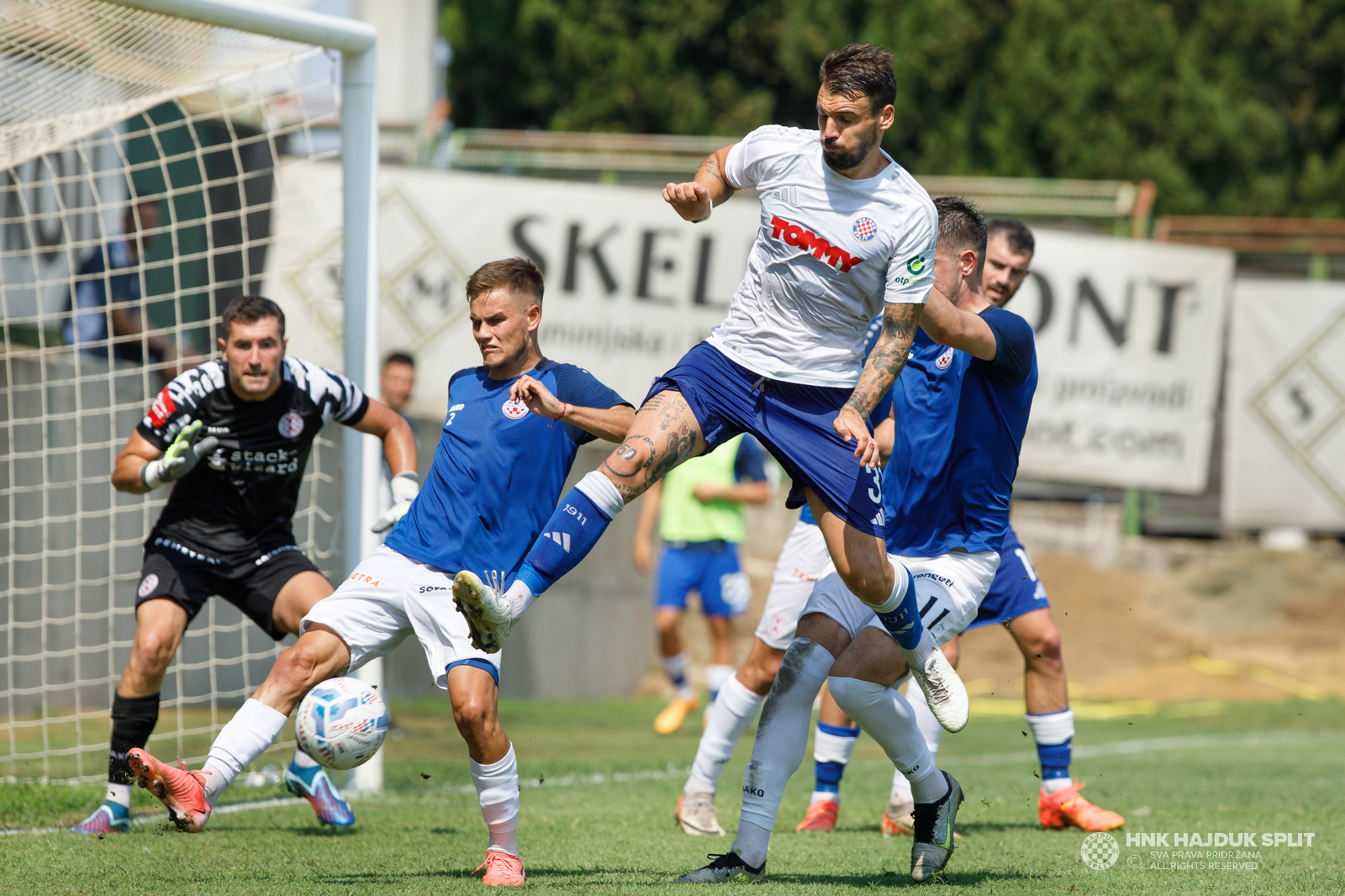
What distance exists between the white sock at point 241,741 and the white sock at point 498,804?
69 cm

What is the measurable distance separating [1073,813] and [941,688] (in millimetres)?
1767

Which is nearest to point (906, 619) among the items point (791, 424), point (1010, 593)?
point (791, 424)

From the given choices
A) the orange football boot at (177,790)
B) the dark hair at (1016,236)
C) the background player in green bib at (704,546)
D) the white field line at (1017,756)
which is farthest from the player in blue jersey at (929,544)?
the background player in green bib at (704,546)

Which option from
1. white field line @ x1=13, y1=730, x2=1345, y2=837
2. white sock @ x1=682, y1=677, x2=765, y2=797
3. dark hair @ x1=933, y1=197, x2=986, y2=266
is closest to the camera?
dark hair @ x1=933, y1=197, x2=986, y2=266

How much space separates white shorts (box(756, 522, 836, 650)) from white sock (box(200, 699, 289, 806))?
7.29 ft

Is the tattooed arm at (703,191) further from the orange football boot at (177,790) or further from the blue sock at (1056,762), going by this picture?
the blue sock at (1056,762)

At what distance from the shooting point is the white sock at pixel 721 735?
566 centimetres

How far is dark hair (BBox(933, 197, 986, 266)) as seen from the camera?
15.8 ft

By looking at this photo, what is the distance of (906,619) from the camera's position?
4.37 meters

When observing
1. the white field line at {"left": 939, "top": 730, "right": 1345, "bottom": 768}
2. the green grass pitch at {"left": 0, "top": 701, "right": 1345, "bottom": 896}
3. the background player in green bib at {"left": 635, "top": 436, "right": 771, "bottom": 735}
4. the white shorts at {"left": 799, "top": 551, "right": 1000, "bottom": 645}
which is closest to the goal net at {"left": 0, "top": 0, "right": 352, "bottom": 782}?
the green grass pitch at {"left": 0, "top": 701, "right": 1345, "bottom": 896}

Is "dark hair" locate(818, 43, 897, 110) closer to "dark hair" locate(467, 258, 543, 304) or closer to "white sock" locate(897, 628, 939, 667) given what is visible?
"dark hair" locate(467, 258, 543, 304)

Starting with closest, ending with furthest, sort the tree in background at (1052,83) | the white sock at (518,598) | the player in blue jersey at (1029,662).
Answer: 1. the white sock at (518,598)
2. the player in blue jersey at (1029,662)
3. the tree in background at (1052,83)

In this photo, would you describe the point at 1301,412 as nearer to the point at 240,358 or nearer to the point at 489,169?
the point at 489,169

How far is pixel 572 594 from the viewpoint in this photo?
13008mm
